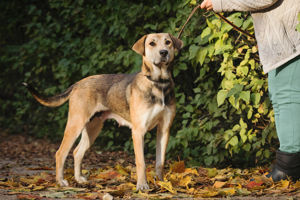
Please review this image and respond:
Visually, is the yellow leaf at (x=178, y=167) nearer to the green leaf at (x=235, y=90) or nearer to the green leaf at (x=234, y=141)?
the green leaf at (x=234, y=141)

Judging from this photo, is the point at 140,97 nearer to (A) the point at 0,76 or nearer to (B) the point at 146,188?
(B) the point at 146,188

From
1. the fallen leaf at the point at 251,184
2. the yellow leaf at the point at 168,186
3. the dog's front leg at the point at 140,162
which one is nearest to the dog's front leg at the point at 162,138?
the dog's front leg at the point at 140,162

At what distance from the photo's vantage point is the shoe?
11.8ft

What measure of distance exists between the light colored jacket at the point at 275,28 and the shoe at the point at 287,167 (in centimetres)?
86

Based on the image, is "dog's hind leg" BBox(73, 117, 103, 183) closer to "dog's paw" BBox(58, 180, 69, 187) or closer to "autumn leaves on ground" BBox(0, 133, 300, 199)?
"autumn leaves on ground" BBox(0, 133, 300, 199)

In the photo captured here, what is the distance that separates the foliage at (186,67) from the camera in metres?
4.65

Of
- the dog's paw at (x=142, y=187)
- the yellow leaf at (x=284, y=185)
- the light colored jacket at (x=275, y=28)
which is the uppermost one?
the light colored jacket at (x=275, y=28)

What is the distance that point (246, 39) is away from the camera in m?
4.86

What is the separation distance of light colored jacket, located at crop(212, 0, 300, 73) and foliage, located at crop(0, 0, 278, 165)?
0.79 metres

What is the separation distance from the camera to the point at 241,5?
3.50 m

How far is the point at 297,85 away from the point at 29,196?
8.65 ft

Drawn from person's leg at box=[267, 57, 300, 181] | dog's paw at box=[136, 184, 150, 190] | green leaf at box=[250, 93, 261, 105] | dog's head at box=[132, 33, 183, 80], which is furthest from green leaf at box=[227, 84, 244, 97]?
dog's paw at box=[136, 184, 150, 190]

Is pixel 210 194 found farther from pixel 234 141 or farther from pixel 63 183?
pixel 63 183

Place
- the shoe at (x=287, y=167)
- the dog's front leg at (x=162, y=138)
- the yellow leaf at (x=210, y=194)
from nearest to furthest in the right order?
the yellow leaf at (x=210, y=194)
the shoe at (x=287, y=167)
the dog's front leg at (x=162, y=138)
